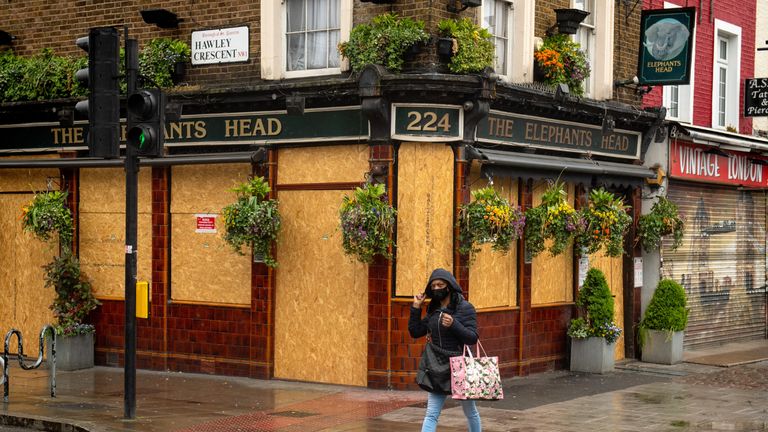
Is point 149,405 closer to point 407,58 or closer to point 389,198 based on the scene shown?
point 389,198

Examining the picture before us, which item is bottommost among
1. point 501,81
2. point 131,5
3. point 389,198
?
point 389,198

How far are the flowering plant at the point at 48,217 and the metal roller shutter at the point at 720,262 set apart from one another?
949cm

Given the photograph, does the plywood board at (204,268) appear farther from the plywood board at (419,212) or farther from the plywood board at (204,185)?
the plywood board at (419,212)

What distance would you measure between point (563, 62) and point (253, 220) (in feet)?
16.4

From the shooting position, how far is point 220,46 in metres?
16.7

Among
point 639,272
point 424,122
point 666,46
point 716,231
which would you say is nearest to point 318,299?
point 424,122

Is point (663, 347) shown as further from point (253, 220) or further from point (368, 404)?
point (253, 220)

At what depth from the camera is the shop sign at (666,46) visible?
713 inches

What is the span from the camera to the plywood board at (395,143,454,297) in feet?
49.4

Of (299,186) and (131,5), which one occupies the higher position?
(131,5)

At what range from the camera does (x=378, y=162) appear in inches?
594

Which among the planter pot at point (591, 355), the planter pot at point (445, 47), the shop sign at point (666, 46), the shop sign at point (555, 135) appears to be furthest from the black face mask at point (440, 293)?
the shop sign at point (666, 46)

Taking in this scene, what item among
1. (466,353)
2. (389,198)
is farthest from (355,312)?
(466,353)

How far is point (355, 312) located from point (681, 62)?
665 centimetres
